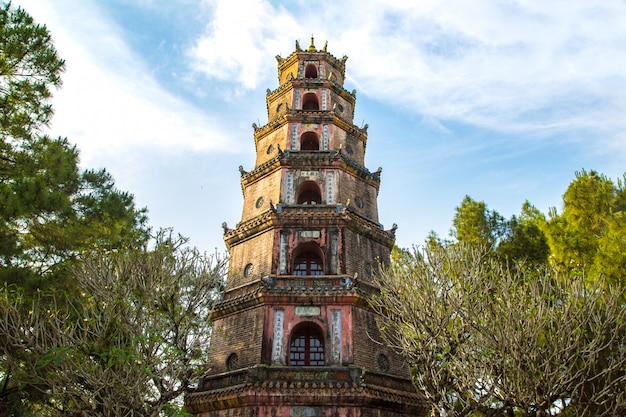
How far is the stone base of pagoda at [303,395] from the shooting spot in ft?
41.6

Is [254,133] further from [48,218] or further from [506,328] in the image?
[506,328]

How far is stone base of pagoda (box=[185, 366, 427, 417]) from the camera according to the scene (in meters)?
12.7

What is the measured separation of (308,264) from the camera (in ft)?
54.6

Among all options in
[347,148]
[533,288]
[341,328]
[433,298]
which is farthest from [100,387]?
[347,148]

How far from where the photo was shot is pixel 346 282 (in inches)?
589

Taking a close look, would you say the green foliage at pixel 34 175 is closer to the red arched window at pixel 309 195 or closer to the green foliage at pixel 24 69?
the green foliage at pixel 24 69

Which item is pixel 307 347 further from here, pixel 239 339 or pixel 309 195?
pixel 309 195

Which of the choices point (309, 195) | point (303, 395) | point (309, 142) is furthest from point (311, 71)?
point (303, 395)

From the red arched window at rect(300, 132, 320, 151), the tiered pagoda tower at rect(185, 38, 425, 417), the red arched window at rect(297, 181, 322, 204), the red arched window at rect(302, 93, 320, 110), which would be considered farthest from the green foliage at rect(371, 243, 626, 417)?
the red arched window at rect(302, 93, 320, 110)

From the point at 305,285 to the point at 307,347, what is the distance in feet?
6.12

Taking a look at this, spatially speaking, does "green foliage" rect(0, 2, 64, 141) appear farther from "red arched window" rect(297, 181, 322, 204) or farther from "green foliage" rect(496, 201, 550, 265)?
"green foliage" rect(496, 201, 550, 265)

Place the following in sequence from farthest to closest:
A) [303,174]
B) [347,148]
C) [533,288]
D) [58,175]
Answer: [347,148]
[303,174]
[58,175]
[533,288]

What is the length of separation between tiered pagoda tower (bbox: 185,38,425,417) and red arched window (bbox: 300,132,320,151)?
0.15ft

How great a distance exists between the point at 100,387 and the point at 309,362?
607 cm
